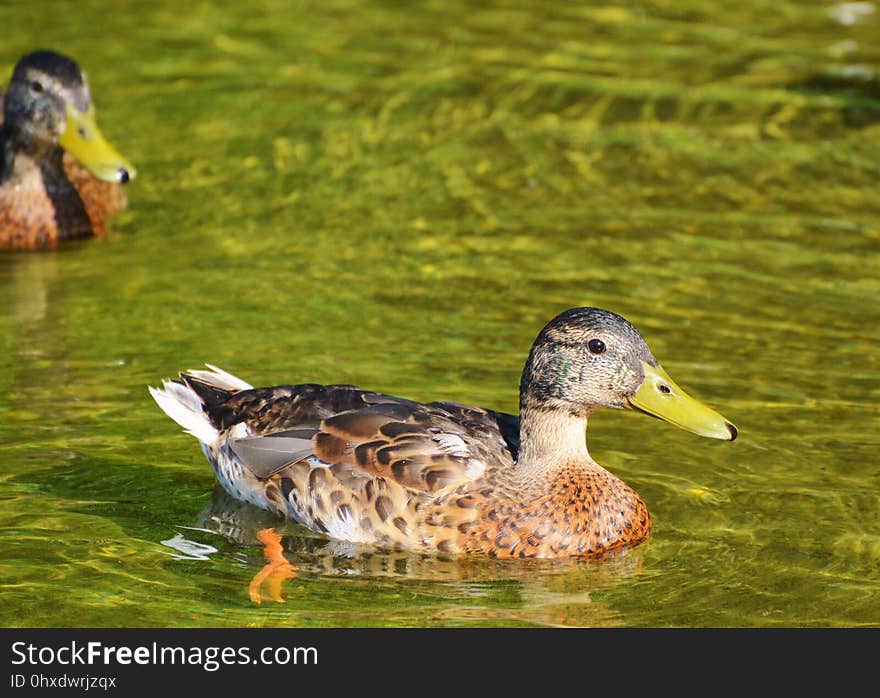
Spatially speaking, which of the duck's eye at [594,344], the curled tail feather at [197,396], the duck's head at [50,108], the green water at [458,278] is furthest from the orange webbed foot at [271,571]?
the duck's head at [50,108]

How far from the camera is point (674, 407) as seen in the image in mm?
8727

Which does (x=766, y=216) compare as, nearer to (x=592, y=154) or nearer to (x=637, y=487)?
(x=592, y=154)

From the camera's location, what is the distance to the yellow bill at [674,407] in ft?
28.4

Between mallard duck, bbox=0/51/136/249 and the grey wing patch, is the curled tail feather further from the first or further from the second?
mallard duck, bbox=0/51/136/249

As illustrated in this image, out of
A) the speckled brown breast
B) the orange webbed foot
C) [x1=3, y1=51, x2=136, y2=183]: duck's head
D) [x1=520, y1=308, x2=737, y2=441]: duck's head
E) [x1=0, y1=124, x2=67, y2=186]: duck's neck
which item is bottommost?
the orange webbed foot

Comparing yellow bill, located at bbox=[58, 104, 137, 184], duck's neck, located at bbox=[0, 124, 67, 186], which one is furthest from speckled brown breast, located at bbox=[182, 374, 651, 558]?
duck's neck, located at bbox=[0, 124, 67, 186]

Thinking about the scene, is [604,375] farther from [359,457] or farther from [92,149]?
[92,149]

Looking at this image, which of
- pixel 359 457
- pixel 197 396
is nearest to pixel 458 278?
pixel 197 396

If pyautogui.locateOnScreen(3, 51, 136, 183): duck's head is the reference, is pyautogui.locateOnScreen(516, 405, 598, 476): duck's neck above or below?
below

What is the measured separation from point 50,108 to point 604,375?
6.81 m

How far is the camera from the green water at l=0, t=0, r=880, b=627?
8438 millimetres

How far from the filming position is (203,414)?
9.57 m

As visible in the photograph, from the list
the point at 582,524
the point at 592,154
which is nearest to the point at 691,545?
the point at 582,524

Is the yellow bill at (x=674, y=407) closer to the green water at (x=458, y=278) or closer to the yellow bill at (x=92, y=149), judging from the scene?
the green water at (x=458, y=278)
